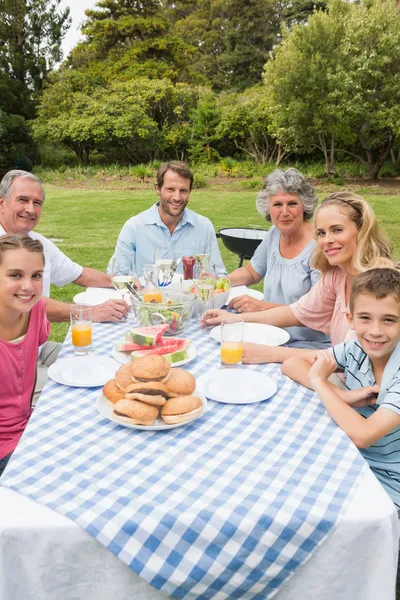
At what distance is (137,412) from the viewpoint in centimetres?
148

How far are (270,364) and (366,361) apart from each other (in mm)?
380

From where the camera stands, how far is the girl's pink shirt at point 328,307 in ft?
8.50

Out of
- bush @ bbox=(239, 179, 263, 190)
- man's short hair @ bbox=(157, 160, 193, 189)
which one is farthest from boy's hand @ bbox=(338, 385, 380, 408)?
bush @ bbox=(239, 179, 263, 190)

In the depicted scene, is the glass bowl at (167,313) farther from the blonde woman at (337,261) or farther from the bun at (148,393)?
the bun at (148,393)

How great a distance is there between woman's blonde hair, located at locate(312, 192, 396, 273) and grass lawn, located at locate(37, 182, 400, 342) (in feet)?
11.4

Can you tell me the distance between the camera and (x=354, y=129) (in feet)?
60.8

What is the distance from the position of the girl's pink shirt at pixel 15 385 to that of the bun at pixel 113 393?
0.65 meters

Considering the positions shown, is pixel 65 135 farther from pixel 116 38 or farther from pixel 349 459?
pixel 349 459

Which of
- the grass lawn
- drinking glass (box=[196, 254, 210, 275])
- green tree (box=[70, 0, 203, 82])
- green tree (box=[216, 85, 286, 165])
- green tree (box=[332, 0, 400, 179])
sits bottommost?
the grass lawn

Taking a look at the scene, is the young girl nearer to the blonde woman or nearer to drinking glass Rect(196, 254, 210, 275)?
the blonde woman

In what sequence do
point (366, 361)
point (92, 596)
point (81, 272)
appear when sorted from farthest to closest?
point (81, 272)
point (366, 361)
point (92, 596)

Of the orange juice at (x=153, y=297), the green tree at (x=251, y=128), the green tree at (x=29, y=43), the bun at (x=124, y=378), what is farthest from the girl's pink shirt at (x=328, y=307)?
the green tree at (x=29, y=43)

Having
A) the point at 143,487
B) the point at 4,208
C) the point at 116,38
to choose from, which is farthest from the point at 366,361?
the point at 116,38

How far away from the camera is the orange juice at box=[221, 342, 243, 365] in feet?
6.70
